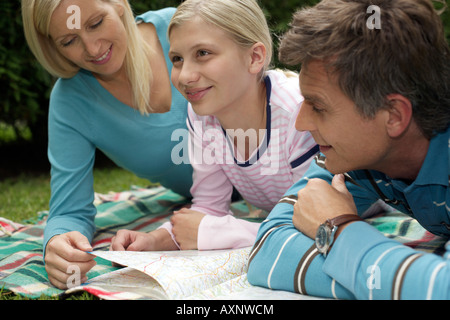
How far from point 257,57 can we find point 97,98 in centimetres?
91

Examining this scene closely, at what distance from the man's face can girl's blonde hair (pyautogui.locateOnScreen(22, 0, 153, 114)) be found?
4.17ft

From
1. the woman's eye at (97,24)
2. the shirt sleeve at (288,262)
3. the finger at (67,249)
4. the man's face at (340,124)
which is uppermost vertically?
the woman's eye at (97,24)

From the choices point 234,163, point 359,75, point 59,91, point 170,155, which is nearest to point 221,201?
point 234,163

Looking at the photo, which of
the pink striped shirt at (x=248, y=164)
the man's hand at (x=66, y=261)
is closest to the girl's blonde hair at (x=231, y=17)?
the pink striped shirt at (x=248, y=164)

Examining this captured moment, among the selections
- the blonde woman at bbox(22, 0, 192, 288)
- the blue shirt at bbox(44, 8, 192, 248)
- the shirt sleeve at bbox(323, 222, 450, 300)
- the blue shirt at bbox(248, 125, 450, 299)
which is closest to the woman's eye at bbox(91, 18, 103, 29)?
the blonde woman at bbox(22, 0, 192, 288)

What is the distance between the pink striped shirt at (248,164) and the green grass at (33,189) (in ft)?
4.43

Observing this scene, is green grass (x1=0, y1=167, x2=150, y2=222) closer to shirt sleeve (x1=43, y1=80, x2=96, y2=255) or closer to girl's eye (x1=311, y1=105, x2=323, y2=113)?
shirt sleeve (x1=43, y1=80, x2=96, y2=255)

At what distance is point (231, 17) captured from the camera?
2.15 m

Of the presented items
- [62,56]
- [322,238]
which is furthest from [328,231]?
[62,56]

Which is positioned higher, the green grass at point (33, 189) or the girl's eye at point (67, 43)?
the girl's eye at point (67, 43)

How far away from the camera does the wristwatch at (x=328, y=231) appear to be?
4.88ft

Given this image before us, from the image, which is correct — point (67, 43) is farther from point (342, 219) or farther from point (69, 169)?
point (342, 219)

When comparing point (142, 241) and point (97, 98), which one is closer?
point (142, 241)

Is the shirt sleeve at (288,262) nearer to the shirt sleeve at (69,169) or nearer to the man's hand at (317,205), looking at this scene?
the man's hand at (317,205)
